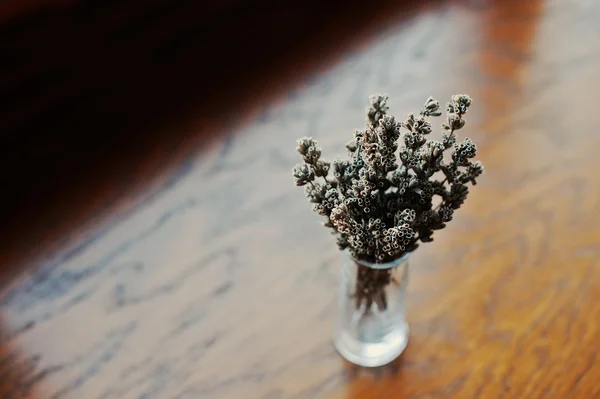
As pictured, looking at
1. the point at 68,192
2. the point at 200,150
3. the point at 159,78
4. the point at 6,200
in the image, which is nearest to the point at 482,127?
the point at 200,150

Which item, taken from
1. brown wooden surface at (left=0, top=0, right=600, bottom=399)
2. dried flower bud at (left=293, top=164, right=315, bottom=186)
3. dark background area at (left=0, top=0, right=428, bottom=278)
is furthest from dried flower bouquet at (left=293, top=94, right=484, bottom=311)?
dark background area at (left=0, top=0, right=428, bottom=278)

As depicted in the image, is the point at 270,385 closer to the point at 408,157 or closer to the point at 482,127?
the point at 408,157

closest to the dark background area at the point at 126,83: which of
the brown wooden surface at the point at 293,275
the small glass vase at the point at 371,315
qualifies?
the brown wooden surface at the point at 293,275

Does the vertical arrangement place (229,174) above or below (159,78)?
below

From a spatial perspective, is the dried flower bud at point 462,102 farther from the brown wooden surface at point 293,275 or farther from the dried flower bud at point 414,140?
the brown wooden surface at point 293,275

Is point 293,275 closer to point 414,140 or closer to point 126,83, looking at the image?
point 414,140

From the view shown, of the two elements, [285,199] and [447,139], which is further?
[285,199]

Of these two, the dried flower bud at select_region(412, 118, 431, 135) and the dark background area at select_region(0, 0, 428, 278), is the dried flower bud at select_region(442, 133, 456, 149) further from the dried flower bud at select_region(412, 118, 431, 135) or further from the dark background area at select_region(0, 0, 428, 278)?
the dark background area at select_region(0, 0, 428, 278)
